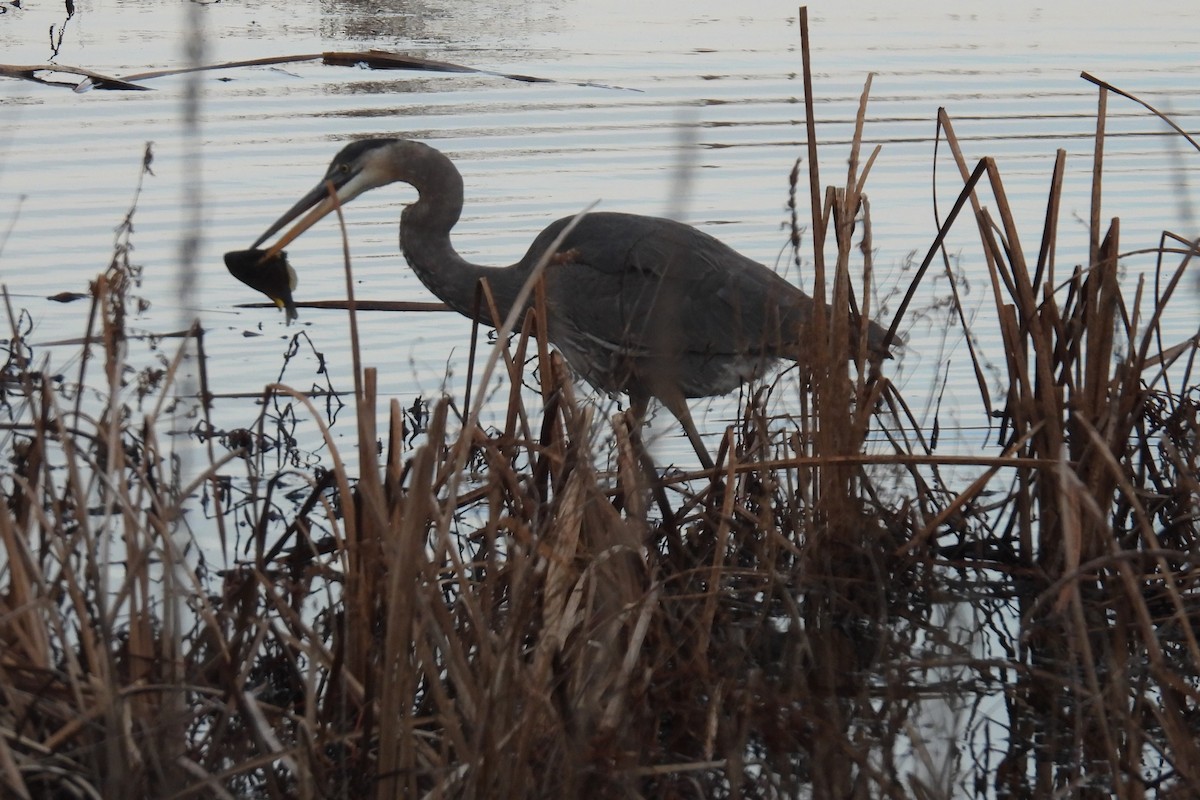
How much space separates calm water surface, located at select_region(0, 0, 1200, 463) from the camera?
6.04m

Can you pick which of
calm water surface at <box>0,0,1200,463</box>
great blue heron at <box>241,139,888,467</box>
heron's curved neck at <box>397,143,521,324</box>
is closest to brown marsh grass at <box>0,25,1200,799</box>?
calm water surface at <box>0,0,1200,463</box>

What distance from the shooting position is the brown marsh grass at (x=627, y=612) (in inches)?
86.2

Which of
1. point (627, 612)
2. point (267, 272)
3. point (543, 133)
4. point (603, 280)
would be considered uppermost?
point (543, 133)

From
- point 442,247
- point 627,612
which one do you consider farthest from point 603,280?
point 627,612

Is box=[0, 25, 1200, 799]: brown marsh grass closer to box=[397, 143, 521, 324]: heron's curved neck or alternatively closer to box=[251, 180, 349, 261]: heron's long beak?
box=[251, 180, 349, 261]: heron's long beak

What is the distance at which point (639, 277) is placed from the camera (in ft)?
16.2

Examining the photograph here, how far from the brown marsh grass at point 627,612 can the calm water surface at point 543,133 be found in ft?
1.52

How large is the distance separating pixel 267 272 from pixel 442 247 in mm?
1250

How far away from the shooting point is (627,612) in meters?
2.50

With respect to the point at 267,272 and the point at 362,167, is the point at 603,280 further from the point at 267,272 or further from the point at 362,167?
the point at 267,272

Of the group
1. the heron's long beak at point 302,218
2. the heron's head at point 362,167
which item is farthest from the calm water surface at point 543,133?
the heron's head at point 362,167

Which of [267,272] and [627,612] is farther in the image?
[267,272]

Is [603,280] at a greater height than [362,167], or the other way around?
[362,167]

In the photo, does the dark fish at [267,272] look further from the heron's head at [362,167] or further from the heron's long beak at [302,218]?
the heron's head at [362,167]
